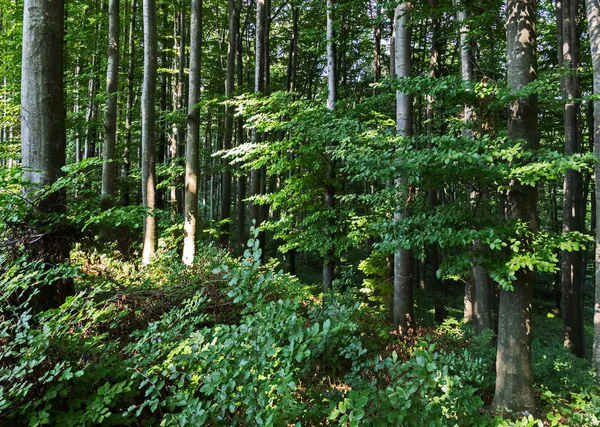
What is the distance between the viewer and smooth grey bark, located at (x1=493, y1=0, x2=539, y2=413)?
4270 millimetres

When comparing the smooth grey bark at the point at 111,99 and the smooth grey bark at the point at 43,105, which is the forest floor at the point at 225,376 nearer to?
the smooth grey bark at the point at 43,105

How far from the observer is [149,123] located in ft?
27.7

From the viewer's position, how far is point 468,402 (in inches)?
96.0

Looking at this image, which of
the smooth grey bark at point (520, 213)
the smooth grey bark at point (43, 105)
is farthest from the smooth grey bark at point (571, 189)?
the smooth grey bark at point (43, 105)

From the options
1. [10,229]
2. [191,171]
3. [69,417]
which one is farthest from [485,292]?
[10,229]

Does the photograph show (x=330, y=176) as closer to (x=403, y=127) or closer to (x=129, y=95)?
(x=403, y=127)

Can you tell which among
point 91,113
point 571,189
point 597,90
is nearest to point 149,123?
point 91,113

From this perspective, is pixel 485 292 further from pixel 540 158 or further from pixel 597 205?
pixel 540 158

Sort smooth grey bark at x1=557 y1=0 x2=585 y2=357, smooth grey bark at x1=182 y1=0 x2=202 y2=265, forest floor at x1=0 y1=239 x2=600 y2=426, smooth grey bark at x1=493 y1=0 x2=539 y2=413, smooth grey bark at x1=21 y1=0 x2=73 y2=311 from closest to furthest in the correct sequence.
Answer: forest floor at x1=0 y1=239 x2=600 y2=426 < smooth grey bark at x1=21 y1=0 x2=73 y2=311 < smooth grey bark at x1=493 y1=0 x2=539 y2=413 < smooth grey bark at x1=557 y1=0 x2=585 y2=357 < smooth grey bark at x1=182 y1=0 x2=202 y2=265

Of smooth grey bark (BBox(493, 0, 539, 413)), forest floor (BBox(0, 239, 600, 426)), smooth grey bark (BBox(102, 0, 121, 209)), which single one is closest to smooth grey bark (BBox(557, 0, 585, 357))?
smooth grey bark (BBox(493, 0, 539, 413))

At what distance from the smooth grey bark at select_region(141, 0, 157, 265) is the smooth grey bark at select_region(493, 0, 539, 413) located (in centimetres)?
731

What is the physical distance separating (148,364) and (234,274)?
1.46m

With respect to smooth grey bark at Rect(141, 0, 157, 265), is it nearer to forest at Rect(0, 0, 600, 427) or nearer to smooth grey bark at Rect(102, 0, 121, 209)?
forest at Rect(0, 0, 600, 427)

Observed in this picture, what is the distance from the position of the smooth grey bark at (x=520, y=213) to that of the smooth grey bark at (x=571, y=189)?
4.96 metres
